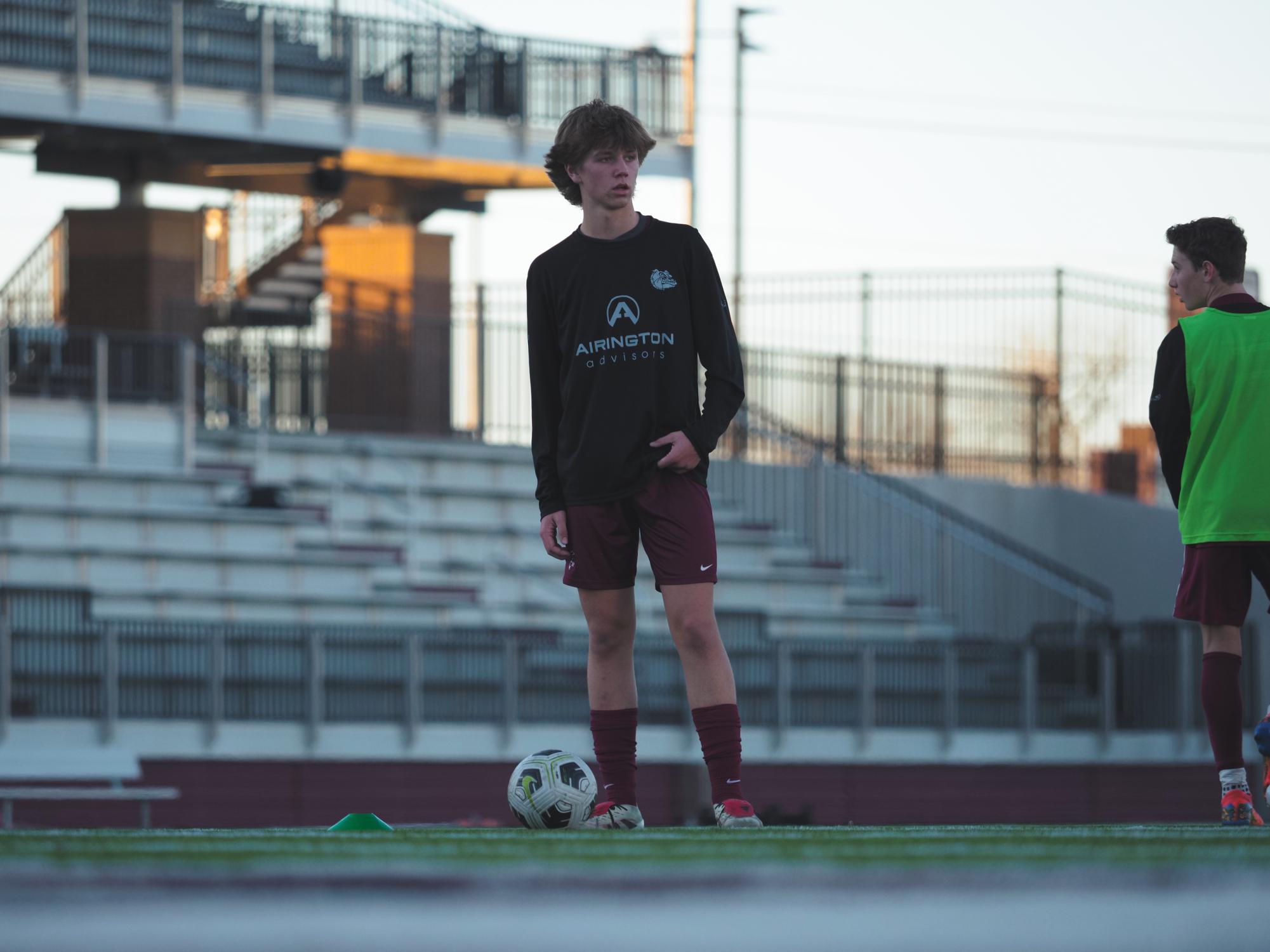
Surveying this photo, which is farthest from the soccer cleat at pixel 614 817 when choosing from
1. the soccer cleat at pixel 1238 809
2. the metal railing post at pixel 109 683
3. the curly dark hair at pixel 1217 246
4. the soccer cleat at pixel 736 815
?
the metal railing post at pixel 109 683

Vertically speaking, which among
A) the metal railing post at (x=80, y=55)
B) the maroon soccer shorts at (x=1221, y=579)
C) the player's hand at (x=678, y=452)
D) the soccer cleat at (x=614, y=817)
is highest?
the metal railing post at (x=80, y=55)

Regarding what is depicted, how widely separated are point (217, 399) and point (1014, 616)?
23.9 feet

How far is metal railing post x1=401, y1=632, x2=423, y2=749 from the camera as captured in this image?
1175 centimetres

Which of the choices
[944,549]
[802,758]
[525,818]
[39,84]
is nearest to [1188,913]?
[525,818]

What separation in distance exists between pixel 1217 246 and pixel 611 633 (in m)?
1.86

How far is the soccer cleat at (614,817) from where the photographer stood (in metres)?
4.37

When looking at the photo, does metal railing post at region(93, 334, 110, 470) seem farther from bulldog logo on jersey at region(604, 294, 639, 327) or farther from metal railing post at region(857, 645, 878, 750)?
bulldog logo on jersey at region(604, 294, 639, 327)

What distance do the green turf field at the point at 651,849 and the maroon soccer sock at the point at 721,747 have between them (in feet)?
2.04

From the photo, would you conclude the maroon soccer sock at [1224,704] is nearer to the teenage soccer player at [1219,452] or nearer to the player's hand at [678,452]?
the teenage soccer player at [1219,452]

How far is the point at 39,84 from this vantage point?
17.1 metres

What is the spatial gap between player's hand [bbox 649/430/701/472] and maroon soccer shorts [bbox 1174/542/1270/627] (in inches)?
51.7

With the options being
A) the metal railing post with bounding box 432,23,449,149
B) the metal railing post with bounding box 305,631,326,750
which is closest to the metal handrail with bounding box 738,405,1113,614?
the metal railing post with bounding box 432,23,449,149

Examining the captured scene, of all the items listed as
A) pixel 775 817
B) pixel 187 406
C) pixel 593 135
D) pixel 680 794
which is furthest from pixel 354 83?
pixel 593 135

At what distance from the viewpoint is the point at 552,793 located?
182 inches
